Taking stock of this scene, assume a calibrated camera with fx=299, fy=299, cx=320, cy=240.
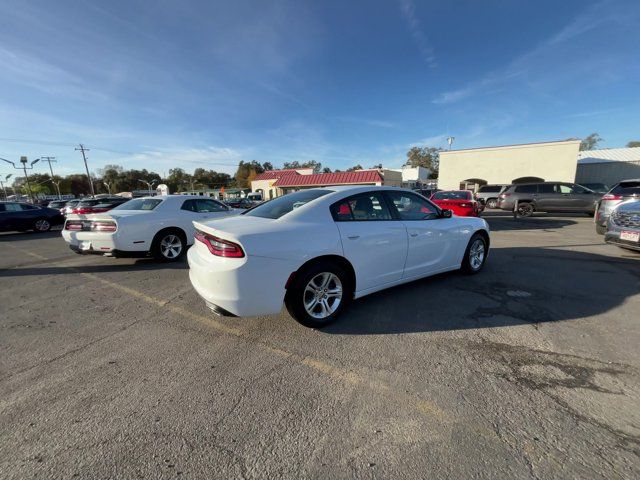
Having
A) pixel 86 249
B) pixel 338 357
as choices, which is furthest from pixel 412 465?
pixel 86 249

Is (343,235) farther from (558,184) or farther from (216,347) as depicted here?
(558,184)

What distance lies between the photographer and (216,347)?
291 cm

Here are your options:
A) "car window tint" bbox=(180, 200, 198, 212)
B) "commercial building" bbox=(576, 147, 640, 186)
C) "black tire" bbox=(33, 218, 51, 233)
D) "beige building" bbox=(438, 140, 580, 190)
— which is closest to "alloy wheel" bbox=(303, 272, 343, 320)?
"car window tint" bbox=(180, 200, 198, 212)

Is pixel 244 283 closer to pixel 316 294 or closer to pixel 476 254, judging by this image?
pixel 316 294

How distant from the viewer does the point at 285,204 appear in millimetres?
3699

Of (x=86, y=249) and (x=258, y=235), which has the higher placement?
(x=258, y=235)

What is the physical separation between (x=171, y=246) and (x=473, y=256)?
19.5ft

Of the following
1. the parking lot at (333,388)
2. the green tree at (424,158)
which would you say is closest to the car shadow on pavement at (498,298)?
the parking lot at (333,388)

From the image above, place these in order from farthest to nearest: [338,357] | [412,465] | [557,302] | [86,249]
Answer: [86,249]
[557,302]
[338,357]
[412,465]

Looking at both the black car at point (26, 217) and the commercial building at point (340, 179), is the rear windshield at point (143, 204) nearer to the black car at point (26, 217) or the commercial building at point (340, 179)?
the black car at point (26, 217)

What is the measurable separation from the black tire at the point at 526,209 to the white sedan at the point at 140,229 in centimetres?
1543

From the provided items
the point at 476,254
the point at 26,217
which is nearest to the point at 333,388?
the point at 476,254

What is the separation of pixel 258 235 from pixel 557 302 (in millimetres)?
3860

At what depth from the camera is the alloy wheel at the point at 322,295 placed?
315 cm
